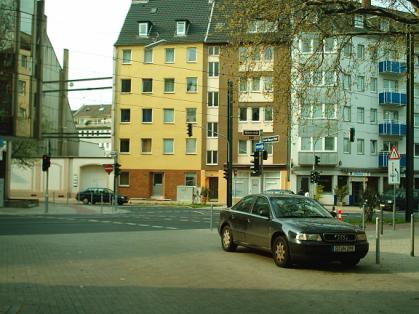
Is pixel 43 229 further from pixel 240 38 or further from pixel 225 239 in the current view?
pixel 240 38

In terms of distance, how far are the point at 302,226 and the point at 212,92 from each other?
4960cm

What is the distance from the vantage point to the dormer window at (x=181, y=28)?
62.9m

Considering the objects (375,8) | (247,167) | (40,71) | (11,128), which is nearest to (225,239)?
(375,8)

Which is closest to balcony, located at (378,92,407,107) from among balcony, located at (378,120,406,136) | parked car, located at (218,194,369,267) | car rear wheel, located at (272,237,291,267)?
balcony, located at (378,120,406,136)

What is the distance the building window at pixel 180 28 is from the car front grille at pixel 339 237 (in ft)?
175

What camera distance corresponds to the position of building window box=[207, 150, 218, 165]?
59812 millimetres

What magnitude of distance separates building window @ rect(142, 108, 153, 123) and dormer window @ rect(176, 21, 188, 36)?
28.9ft

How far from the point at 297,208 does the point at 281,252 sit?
4.37ft

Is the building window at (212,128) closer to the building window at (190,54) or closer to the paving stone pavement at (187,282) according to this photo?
the building window at (190,54)

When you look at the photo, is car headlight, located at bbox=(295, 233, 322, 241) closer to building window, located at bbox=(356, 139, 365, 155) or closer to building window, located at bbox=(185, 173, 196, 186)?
building window, located at bbox=(185, 173, 196, 186)

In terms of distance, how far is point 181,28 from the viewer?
63250 mm

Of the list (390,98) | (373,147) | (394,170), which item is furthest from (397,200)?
(394,170)

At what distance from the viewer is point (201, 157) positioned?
59875 millimetres

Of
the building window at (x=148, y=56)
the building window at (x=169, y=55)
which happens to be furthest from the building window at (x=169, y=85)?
the building window at (x=148, y=56)
